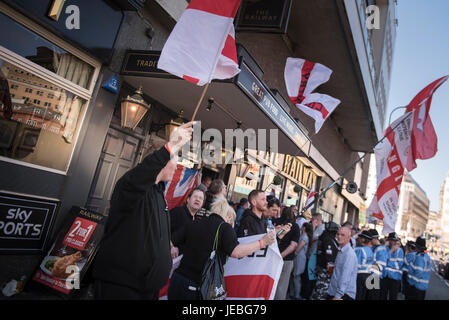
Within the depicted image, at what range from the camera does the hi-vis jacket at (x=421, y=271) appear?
31.2 feet

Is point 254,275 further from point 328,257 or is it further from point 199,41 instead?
point 199,41

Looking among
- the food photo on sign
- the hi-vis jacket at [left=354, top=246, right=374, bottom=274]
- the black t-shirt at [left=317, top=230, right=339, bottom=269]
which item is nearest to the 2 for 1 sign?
the food photo on sign

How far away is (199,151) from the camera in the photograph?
869cm

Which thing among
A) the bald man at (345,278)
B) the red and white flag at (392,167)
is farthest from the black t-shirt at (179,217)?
A: the red and white flag at (392,167)

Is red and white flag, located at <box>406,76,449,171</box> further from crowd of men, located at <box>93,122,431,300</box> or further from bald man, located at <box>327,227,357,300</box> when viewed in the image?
bald man, located at <box>327,227,357,300</box>

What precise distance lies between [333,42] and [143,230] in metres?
10.8

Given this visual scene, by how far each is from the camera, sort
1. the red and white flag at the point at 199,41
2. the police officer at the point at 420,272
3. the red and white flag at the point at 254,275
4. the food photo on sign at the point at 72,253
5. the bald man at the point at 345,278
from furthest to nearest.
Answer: the police officer at the point at 420,272, the bald man at the point at 345,278, the food photo on sign at the point at 72,253, the red and white flag at the point at 254,275, the red and white flag at the point at 199,41

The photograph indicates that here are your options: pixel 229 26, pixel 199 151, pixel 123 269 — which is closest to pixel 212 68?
pixel 229 26

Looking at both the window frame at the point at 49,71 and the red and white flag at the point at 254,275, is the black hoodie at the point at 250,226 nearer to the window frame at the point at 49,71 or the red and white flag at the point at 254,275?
the red and white flag at the point at 254,275

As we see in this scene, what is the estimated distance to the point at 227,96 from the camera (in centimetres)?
587

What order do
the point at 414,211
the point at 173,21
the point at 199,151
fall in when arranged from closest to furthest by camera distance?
the point at 173,21 → the point at 199,151 → the point at 414,211

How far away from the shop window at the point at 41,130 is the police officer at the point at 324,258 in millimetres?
5339

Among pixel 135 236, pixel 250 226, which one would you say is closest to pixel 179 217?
pixel 250 226
